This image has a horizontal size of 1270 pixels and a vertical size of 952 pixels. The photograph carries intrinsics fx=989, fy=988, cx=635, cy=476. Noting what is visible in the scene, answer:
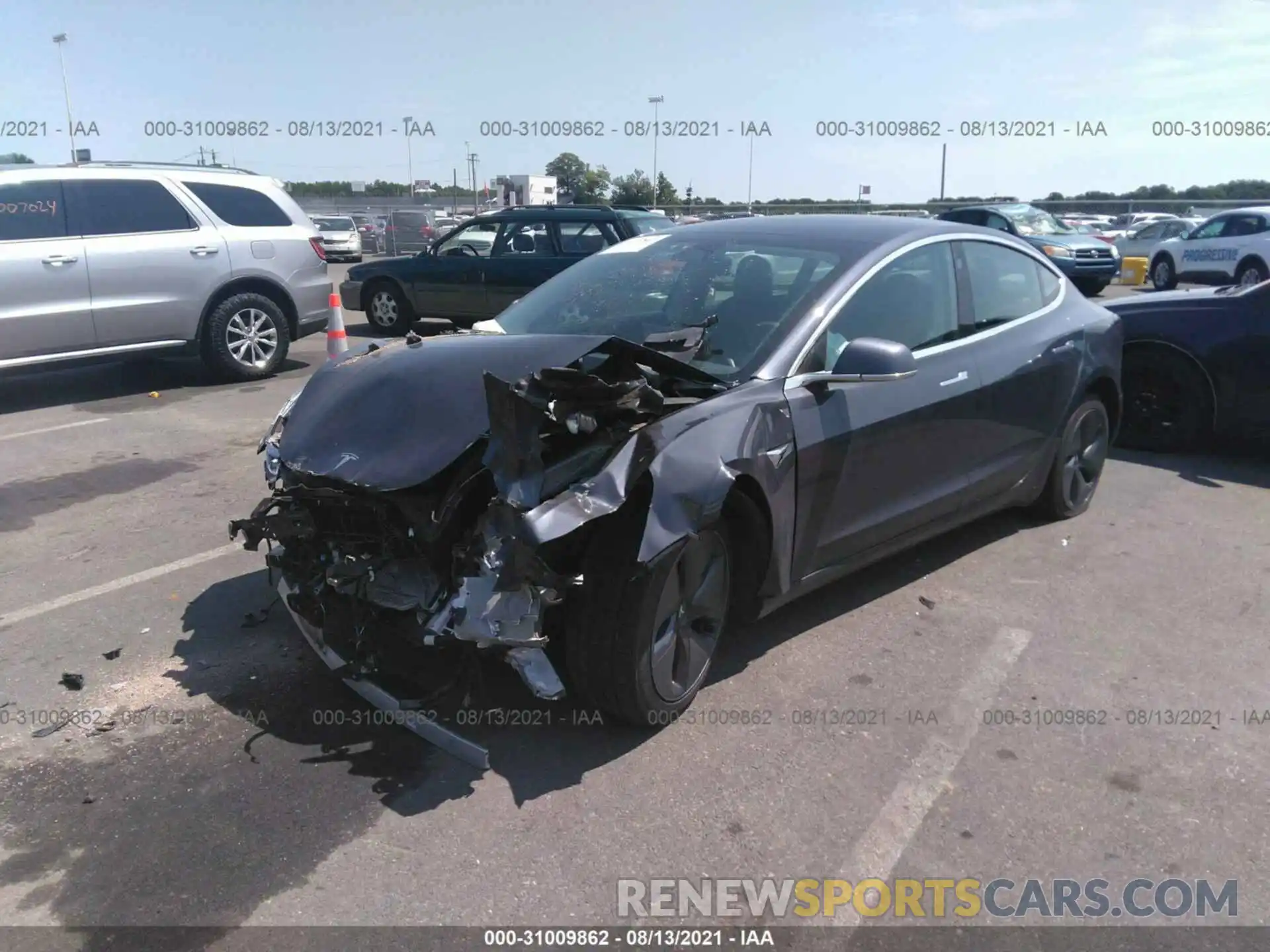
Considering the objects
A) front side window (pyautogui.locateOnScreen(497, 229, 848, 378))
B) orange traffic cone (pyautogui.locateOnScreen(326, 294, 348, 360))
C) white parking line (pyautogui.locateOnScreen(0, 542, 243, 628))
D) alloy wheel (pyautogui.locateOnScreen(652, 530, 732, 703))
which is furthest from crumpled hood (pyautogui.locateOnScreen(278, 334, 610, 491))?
orange traffic cone (pyautogui.locateOnScreen(326, 294, 348, 360))

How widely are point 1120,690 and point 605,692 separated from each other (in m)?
2.09

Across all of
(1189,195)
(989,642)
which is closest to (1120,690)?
(989,642)

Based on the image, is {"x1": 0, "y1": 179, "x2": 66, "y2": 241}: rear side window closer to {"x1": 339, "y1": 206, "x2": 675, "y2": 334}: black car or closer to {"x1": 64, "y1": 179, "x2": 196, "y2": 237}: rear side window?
{"x1": 64, "y1": 179, "x2": 196, "y2": 237}: rear side window

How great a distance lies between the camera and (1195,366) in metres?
7.14

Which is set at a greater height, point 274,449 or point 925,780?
point 274,449

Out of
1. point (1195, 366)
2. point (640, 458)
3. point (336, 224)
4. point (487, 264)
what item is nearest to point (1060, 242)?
point (487, 264)

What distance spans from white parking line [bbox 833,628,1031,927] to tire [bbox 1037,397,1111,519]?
1.58 metres

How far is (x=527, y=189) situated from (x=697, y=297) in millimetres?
31744

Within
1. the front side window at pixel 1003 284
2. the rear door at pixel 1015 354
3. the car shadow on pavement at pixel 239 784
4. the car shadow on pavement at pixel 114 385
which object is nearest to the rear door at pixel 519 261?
the car shadow on pavement at pixel 114 385

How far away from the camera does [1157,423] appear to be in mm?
7465

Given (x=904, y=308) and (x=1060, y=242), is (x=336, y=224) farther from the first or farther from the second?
(x=904, y=308)

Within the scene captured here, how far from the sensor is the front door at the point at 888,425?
3826 mm

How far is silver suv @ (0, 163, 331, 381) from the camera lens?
8.15 meters

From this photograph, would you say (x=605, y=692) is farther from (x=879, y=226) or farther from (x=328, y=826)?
(x=879, y=226)
